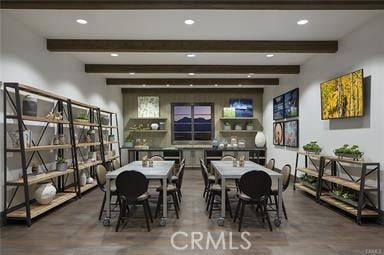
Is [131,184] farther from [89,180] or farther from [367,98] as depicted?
[367,98]

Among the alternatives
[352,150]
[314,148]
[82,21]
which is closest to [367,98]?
[352,150]

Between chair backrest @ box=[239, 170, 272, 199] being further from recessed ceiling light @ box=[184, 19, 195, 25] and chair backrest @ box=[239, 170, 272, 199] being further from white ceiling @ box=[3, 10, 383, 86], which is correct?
recessed ceiling light @ box=[184, 19, 195, 25]

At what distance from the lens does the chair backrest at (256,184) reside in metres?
3.65

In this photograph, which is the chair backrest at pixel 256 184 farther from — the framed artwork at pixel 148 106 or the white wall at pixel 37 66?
the framed artwork at pixel 148 106

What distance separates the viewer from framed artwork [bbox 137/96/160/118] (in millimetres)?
10367

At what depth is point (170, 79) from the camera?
847 centimetres

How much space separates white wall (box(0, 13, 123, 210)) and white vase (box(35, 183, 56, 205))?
56 centimetres

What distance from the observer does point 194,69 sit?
22.2 ft

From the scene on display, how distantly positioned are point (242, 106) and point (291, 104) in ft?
10.6

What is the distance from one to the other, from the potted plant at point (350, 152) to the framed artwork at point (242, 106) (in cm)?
589

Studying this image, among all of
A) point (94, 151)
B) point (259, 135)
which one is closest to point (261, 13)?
point (94, 151)

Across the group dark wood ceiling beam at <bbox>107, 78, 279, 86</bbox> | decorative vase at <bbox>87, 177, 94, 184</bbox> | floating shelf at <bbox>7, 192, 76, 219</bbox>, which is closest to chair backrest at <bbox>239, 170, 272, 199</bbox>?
floating shelf at <bbox>7, 192, 76, 219</bbox>
